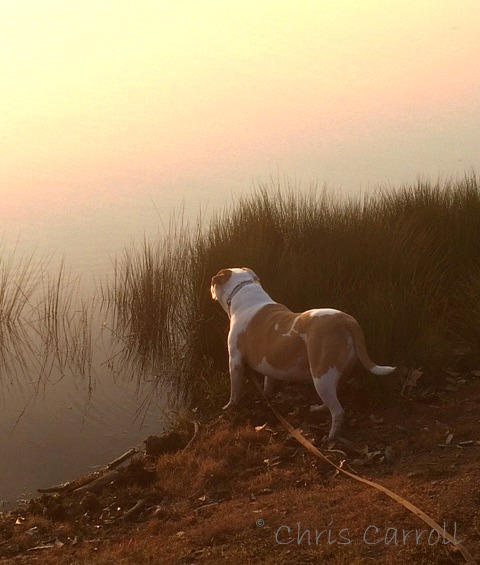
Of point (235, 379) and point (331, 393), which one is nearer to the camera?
point (331, 393)

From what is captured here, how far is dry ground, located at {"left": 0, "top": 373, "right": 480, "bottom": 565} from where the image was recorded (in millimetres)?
4000

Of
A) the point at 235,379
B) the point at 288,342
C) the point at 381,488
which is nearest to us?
the point at 381,488

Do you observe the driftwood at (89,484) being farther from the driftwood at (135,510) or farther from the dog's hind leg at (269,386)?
the dog's hind leg at (269,386)

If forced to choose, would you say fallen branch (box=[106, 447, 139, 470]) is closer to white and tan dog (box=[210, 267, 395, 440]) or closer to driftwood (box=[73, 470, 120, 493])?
driftwood (box=[73, 470, 120, 493])

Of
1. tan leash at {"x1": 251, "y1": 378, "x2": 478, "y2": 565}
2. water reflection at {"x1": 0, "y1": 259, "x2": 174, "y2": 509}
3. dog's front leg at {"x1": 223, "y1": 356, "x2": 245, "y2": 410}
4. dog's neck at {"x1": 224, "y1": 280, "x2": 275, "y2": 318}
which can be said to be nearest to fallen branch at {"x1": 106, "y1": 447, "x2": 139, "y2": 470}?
water reflection at {"x1": 0, "y1": 259, "x2": 174, "y2": 509}

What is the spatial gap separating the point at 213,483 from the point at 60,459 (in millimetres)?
1727

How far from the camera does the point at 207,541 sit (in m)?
4.23

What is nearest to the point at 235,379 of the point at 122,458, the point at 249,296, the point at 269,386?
the point at 269,386

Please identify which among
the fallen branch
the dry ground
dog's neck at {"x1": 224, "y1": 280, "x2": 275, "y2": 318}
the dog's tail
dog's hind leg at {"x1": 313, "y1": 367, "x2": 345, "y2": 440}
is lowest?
the fallen branch

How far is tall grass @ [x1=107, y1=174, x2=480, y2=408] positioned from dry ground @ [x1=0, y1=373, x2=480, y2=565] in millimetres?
723

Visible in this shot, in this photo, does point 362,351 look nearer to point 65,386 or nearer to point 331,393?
point 331,393

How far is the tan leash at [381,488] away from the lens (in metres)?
3.70

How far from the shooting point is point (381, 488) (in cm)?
454

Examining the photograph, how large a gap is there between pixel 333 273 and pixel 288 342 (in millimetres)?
2564
